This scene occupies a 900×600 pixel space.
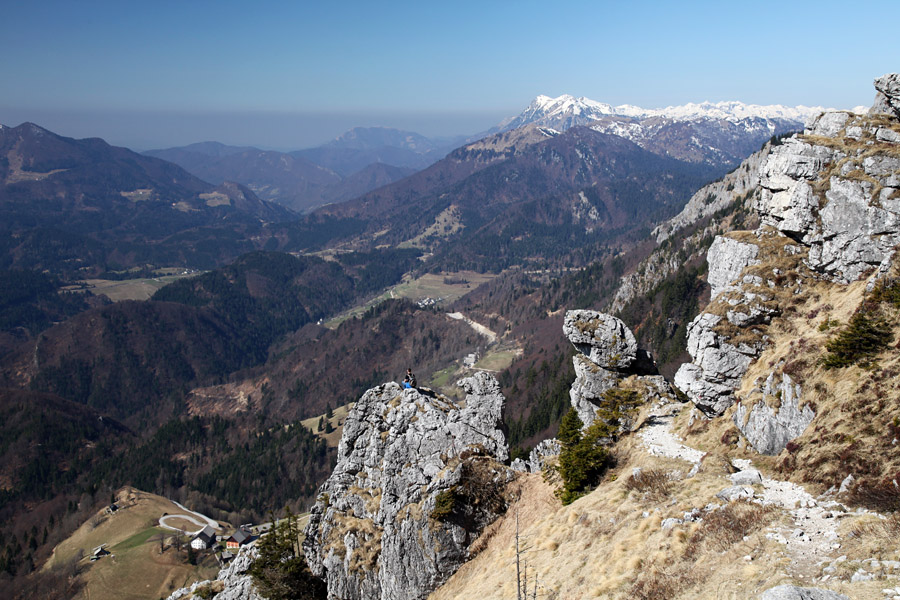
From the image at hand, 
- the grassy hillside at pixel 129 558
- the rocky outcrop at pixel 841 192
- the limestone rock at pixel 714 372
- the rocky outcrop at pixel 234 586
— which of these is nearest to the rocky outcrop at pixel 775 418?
the limestone rock at pixel 714 372

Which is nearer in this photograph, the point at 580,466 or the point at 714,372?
the point at 580,466

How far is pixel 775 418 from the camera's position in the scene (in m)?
32.6

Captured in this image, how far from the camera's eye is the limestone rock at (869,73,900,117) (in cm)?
4450

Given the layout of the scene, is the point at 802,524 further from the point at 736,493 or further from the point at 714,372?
the point at 714,372

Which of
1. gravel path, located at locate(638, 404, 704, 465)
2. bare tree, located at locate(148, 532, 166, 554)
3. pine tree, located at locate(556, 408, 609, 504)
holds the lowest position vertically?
bare tree, located at locate(148, 532, 166, 554)

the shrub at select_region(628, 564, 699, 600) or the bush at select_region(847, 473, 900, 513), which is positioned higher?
the bush at select_region(847, 473, 900, 513)

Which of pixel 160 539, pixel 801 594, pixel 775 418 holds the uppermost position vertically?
pixel 801 594

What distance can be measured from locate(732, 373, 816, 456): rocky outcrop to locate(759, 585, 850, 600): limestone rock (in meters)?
16.7

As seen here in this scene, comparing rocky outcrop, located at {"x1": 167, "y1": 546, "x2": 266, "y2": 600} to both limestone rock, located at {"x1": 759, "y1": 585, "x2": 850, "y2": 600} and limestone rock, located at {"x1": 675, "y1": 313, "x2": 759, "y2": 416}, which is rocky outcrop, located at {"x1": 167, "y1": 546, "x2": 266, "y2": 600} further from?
limestone rock, located at {"x1": 759, "y1": 585, "x2": 850, "y2": 600}

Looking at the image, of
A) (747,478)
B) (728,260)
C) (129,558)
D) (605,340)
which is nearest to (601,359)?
(605,340)

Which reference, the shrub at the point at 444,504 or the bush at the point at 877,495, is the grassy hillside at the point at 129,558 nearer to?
the shrub at the point at 444,504

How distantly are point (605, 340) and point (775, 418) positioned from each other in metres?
19.7

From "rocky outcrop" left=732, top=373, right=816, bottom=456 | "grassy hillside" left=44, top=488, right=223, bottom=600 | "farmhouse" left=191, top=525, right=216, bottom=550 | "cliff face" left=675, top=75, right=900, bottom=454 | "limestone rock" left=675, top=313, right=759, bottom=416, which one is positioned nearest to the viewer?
"rocky outcrop" left=732, top=373, right=816, bottom=456

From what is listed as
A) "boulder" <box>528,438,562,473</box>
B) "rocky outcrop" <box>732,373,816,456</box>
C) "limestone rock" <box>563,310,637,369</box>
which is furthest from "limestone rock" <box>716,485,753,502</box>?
"boulder" <box>528,438,562,473</box>
